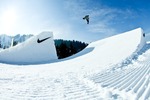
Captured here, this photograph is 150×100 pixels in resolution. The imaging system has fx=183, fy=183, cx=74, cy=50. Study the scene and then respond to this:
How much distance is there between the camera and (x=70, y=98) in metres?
3.77

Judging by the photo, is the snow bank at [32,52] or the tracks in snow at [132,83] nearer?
the tracks in snow at [132,83]

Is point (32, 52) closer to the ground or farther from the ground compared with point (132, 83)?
farther from the ground

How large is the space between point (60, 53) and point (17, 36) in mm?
113751

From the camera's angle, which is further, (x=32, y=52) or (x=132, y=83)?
(x=32, y=52)

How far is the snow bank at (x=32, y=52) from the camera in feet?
45.4

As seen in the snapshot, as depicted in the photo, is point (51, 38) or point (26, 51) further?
point (51, 38)

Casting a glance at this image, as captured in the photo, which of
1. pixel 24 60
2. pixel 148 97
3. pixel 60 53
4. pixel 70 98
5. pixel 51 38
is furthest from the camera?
pixel 60 53

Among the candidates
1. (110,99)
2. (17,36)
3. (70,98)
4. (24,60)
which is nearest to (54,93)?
(70,98)

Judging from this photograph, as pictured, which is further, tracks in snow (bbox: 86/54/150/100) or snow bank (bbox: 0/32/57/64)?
snow bank (bbox: 0/32/57/64)

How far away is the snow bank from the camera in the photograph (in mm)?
13842

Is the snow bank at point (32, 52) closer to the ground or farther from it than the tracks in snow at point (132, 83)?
farther from it

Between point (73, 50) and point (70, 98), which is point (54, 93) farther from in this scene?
point (73, 50)

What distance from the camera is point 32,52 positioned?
14586 mm

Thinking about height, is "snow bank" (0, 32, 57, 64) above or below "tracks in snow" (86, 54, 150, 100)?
above
